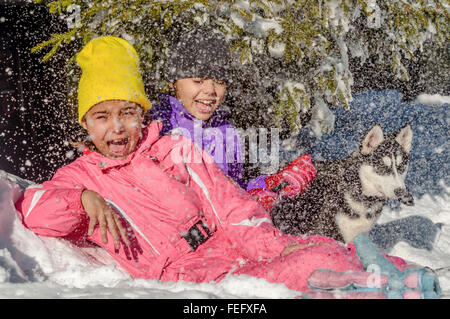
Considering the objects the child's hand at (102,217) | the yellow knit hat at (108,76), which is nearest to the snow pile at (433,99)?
the yellow knit hat at (108,76)

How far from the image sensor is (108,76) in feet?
8.71

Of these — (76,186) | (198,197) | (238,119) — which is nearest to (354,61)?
(238,119)

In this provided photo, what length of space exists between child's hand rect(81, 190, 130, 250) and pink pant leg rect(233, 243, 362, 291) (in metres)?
0.69

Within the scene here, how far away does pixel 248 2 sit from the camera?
4.13m

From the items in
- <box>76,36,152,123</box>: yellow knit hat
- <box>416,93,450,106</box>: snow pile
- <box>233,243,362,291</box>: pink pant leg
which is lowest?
<box>233,243,362,291</box>: pink pant leg

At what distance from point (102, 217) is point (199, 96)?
5.04 ft

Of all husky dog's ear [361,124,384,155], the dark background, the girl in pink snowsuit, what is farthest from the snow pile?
the girl in pink snowsuit

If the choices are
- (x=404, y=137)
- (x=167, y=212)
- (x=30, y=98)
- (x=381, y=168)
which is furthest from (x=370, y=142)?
(x=30, y=98)

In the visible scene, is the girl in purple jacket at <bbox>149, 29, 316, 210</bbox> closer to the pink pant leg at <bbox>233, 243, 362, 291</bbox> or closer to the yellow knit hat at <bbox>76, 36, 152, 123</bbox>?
→ the yellow knit hat at <bbox>76, 36, 152, 123</bbox>

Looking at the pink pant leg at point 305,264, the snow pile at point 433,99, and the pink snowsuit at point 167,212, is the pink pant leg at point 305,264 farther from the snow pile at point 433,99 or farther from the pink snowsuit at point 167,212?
the snow pile at point 433,99

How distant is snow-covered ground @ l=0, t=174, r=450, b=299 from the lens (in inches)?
74.2

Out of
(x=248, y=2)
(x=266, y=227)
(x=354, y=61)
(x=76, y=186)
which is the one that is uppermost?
(x=248, y=2)

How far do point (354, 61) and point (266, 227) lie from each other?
3.76 metres

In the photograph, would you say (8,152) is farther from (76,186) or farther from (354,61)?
(354,61)
